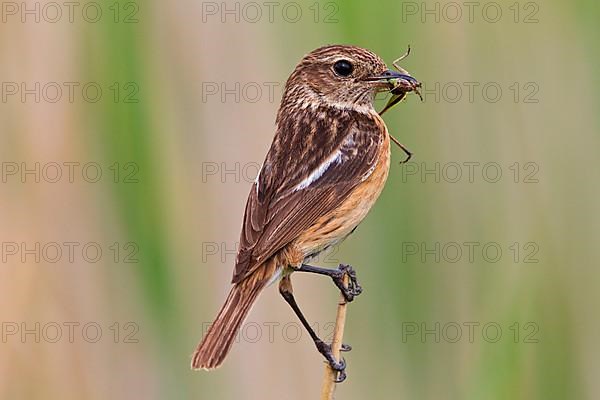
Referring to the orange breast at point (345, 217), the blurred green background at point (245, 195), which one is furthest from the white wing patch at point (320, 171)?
the blurred green background at point (245, 195)

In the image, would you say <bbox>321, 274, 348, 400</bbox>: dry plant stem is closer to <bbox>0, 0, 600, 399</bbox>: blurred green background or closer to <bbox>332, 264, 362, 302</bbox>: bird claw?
<bbox>332, 264, 362, 302</bbox>: bird claw

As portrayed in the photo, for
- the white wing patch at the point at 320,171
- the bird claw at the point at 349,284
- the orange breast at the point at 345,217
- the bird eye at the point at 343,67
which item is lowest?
the bird claw at the point at 349,284

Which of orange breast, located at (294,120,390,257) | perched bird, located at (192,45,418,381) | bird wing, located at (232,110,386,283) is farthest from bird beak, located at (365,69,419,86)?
orange breast, located at (294,120,390,257)

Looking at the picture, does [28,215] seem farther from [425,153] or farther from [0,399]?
[425,153]

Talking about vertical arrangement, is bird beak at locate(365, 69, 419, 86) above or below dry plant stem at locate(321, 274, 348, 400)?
above

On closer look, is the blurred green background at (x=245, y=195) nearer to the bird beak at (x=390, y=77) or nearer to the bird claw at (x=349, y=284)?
the bird beak at (x=390, y=77)

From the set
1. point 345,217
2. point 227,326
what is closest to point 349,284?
point 345,217

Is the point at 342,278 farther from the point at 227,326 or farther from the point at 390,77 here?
the point at 390,77
